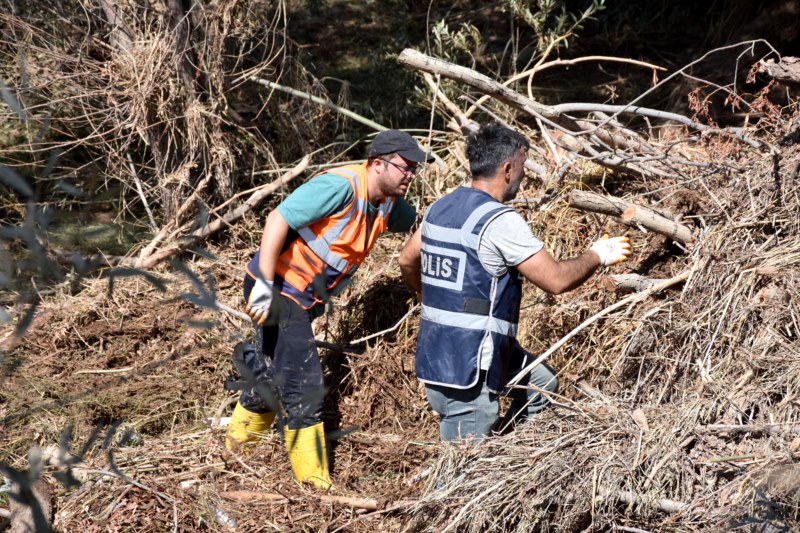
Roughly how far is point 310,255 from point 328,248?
99 millimetres

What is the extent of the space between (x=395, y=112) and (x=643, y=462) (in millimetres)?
4652

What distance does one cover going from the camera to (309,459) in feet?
14.0

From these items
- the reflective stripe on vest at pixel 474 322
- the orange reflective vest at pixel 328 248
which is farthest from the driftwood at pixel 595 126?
the reflective stripe on vest at pixel 474 322

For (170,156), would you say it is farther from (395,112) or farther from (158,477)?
(158,477)

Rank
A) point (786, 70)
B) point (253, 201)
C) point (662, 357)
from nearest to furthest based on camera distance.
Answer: point (662, 357) < point (786, 70) < point (253, 201)

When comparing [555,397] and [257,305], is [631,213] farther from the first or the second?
[257,305]

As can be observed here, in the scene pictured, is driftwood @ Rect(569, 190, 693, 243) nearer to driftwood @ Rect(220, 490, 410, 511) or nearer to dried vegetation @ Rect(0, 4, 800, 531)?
dried vegetation @ Rect(0, 4, 800, 531)

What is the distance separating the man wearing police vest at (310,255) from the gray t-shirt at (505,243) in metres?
0.76

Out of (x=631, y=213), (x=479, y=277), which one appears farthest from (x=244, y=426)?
(x=631, y=213)

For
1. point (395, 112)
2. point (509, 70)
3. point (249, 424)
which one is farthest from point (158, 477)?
point (509, 70)

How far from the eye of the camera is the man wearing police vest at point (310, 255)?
4.08 m

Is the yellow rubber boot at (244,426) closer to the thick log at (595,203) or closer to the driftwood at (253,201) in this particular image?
the driftwood at (253,201)

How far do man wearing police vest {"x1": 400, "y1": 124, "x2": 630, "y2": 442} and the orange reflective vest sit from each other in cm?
51

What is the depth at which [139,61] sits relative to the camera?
19.5ft
